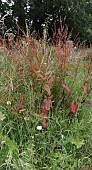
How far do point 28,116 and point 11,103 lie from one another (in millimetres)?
246

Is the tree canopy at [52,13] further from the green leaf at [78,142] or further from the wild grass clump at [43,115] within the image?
the green leaf at [78,142]

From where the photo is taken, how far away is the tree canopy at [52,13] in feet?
35.0

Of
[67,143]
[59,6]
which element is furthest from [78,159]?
[59,6]

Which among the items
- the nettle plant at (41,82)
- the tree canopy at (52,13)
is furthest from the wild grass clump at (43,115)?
the tree canopy at (52,13)

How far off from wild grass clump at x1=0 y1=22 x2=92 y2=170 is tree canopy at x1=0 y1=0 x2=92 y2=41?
25.7 ft

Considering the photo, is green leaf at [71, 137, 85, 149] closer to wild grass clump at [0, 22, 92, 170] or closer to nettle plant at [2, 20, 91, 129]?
wild grass clump at [0, 22, 92, 170]

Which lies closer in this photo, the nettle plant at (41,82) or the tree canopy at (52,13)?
the nettle plant at (41,82)

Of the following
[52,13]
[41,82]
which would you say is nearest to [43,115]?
[41,82]

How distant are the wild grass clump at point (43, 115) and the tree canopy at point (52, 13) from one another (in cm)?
783

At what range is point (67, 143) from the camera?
2.73 metres

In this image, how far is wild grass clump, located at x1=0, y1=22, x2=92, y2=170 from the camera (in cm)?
258

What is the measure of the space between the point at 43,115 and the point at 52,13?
8.98 m

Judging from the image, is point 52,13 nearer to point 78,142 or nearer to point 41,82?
point 41,82

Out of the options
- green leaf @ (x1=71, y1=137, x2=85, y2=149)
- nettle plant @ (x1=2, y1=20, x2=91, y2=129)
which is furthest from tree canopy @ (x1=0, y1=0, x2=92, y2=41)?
green leaf @ (x1=71, y1=137, x2=85, y2=149)
